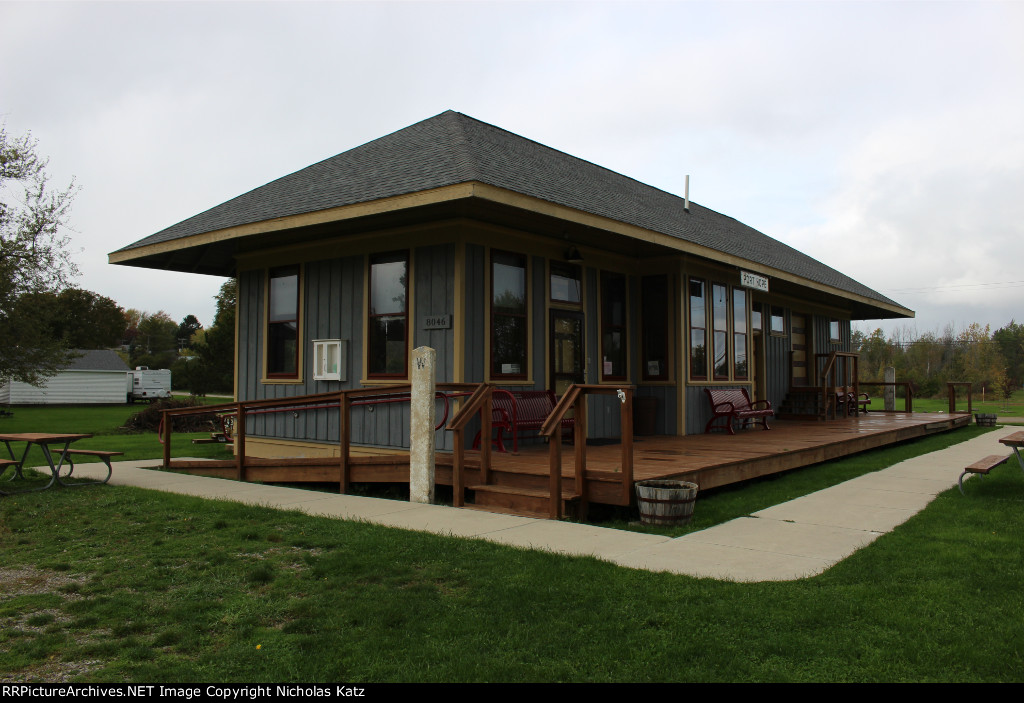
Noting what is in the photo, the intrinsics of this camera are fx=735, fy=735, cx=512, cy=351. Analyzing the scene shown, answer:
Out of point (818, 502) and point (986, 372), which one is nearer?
point (818, 502)

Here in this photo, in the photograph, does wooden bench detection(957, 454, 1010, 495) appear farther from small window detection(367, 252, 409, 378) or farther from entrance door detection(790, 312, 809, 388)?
entrance door detection(790, 312, 809, 388)

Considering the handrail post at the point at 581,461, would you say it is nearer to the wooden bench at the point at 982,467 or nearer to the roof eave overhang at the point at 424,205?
the roof eave overhang at the point at 424,205

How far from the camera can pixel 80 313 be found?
202ft

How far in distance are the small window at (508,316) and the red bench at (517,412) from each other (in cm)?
33

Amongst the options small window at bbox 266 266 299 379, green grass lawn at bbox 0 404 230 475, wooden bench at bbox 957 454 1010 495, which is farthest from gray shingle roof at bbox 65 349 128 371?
wooden bench at bbox 957 454 1010 495

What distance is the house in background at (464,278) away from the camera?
9266 mm

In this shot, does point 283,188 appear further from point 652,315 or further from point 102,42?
point 652,315

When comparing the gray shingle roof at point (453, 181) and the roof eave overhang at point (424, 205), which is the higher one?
the gray shingle roof at point (453, 181)

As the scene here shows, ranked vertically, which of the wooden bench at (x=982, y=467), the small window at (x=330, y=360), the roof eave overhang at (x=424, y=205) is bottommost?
the wooden bench at (x=982, y=467)

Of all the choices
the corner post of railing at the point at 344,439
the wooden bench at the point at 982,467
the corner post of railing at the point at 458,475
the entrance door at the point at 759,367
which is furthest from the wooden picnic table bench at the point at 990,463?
the entrance door at the point at 759,367

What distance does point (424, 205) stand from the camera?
8195 millimetres
